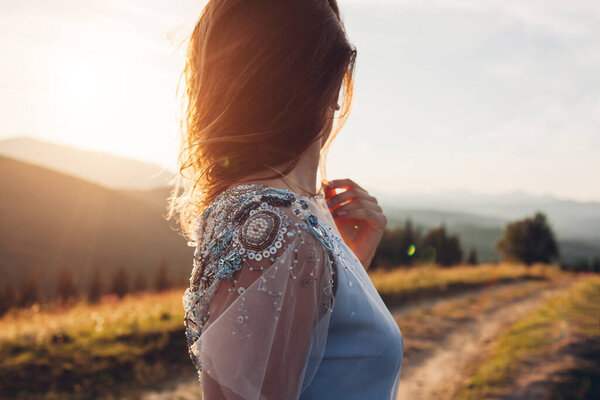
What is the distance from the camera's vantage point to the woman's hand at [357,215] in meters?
1.91

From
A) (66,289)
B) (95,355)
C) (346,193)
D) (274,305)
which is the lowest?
(66,289)

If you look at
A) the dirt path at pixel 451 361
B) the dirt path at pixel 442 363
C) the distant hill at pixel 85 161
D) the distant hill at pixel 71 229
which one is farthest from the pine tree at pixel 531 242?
the distant hill at pixel 85 161

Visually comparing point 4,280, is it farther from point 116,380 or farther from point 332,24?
point 332,24

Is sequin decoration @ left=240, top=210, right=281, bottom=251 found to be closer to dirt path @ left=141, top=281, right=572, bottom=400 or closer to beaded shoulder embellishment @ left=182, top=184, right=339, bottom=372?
beaded shoulder embellishment @ left=182, top=184, right=339, bottom=372

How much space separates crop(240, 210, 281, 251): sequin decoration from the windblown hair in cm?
24

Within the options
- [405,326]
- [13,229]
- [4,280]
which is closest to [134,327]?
[405,326]

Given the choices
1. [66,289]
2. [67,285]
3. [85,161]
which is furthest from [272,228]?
[85,161]

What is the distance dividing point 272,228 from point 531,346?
837 centimetres

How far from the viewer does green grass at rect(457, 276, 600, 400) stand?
20.2 ft

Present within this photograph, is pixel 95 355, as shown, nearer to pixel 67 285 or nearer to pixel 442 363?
pixel 442 363

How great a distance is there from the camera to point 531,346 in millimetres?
7809

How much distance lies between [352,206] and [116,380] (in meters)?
5.35

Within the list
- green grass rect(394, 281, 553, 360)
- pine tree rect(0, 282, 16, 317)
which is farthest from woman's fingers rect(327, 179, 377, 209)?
pine tree rect(0, 282, 16, 317)

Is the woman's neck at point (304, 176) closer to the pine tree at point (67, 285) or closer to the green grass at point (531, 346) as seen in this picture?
the green grass at point (531, 346)
